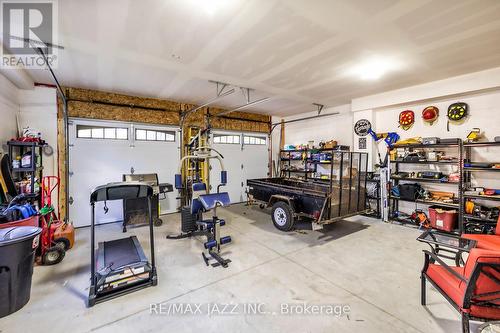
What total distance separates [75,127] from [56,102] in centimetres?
59

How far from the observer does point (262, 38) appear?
2861mm

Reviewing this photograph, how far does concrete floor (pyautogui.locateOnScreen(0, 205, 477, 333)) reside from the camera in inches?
80.9

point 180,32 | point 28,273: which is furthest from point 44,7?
point 28,273

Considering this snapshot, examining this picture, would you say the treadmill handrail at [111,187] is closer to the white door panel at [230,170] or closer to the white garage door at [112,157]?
the white garage door at [112,157]

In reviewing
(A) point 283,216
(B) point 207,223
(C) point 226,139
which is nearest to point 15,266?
(B) point 207,223

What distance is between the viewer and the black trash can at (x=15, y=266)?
2059mm

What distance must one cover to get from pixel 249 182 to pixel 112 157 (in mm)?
3439

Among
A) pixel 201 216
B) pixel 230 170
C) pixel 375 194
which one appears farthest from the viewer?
pixel 230 170

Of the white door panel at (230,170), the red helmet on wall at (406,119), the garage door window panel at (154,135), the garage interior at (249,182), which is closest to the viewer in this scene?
the garage interior at (249,182)

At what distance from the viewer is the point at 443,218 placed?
4.48 m

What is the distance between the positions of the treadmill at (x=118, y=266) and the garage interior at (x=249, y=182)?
22mm

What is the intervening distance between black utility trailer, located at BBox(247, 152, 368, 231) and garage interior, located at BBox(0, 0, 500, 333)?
40mm

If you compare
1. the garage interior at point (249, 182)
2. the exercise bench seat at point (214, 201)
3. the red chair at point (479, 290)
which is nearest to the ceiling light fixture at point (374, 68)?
the garage interior at point (249, 182)

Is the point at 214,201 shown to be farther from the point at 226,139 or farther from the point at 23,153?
the point at 226,139
